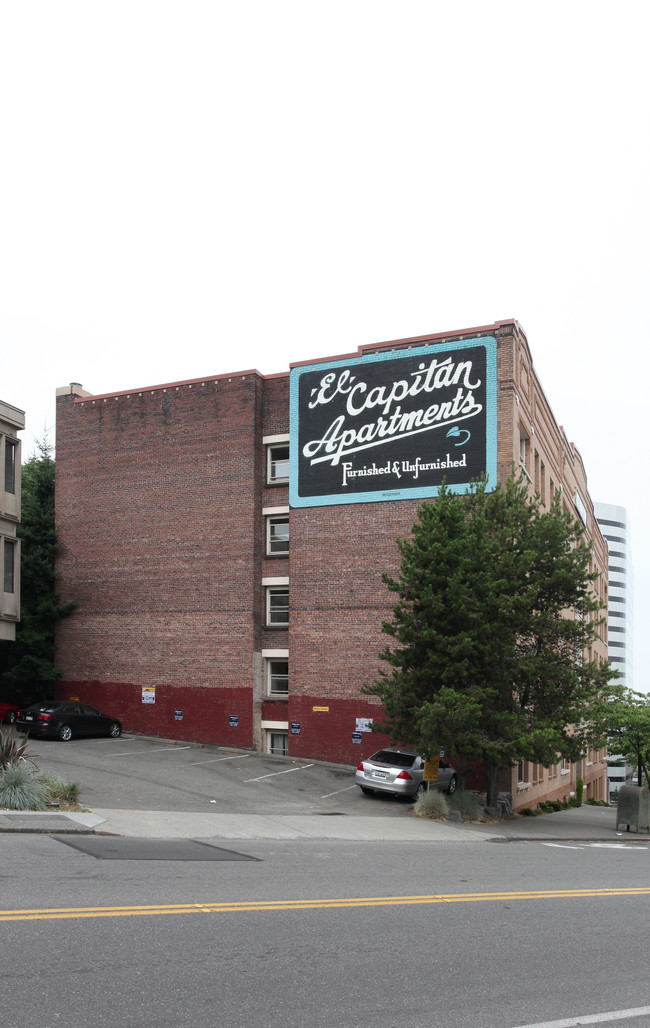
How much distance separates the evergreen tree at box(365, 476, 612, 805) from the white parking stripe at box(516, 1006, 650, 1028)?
14.1 meters

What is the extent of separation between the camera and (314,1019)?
19.1ft

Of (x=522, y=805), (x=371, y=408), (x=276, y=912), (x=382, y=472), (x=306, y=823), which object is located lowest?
(x=522, y=805)

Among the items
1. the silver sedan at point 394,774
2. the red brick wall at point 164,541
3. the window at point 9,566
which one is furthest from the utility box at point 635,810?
the window at point 9,566

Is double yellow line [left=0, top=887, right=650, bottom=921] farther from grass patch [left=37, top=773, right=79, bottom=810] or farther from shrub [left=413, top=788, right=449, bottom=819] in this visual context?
shrub [left=413, top=788, right=449, bottom=819]

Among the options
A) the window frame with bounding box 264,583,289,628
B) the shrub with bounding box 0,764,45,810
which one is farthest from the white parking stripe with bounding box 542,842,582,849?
the window frame with bounding box 264,583,289,628

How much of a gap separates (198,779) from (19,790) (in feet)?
30.0

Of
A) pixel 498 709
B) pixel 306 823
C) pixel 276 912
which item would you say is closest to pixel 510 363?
pixel 498 709

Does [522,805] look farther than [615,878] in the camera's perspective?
Yes

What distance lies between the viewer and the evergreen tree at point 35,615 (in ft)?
109

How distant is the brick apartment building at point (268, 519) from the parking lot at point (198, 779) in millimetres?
2041

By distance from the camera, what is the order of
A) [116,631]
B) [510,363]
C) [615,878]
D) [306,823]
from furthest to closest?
1. [116,631]
2. [510,363]
3. [306,823]
4. [615,878]

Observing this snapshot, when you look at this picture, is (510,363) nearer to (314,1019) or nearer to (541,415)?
(541,415)

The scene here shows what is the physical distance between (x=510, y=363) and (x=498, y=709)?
11.3 metres

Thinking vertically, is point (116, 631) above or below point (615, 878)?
above
